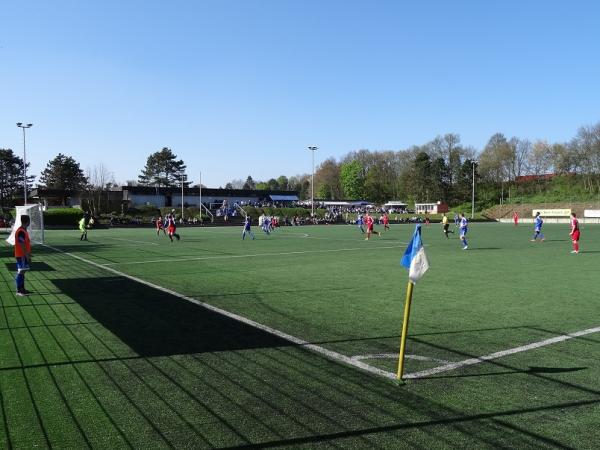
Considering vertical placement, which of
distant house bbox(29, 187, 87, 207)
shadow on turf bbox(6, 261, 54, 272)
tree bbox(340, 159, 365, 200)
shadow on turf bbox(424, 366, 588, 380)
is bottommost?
shadow on turf bbox(6, 261, 54, 272)

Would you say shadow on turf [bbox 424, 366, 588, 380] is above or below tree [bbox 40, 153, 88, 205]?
below

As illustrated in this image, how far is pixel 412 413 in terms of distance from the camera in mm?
4781

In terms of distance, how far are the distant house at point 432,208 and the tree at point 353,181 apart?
2786cm

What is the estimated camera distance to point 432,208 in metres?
108

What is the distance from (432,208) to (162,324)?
343 feet

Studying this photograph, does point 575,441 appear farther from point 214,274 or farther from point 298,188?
point 298,188

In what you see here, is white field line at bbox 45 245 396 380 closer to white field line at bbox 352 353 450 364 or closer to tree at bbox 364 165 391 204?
white field line at bbox 352 353 450 364

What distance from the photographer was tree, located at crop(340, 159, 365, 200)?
135m

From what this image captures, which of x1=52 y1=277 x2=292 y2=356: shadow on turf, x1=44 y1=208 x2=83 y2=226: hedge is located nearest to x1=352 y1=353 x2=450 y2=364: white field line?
x1=52 y1=277 x2=292 y2=356: shadow on turf

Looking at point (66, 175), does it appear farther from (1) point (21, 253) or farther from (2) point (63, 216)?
(1) point (21, 253)

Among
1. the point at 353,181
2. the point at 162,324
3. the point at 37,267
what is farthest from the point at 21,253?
the point at 353,181

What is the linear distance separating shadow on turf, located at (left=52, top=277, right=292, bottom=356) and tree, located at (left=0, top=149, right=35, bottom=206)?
92.4 m

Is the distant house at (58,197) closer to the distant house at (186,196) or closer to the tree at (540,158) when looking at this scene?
the distant house at (186,196)

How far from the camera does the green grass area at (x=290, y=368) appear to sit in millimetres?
4383
